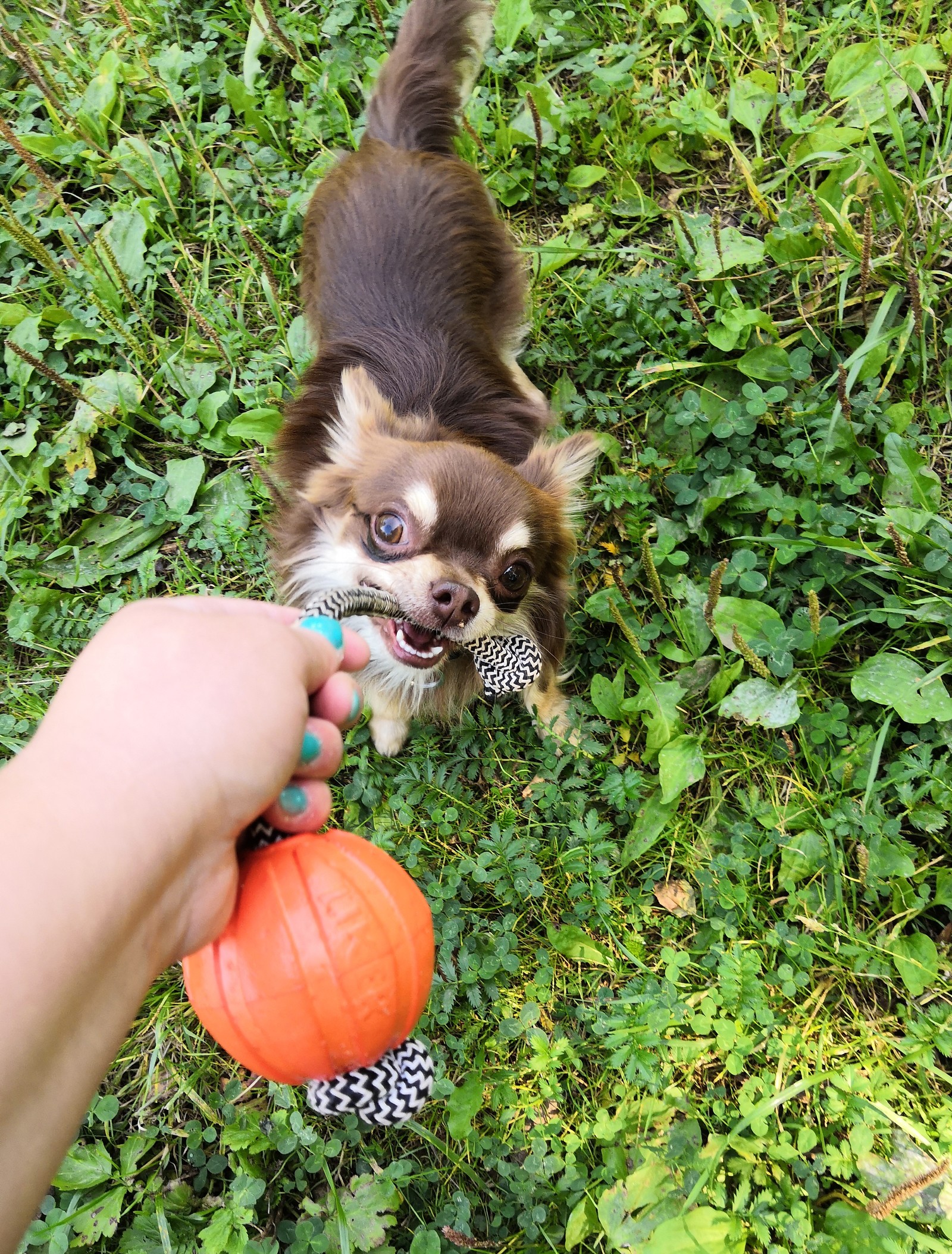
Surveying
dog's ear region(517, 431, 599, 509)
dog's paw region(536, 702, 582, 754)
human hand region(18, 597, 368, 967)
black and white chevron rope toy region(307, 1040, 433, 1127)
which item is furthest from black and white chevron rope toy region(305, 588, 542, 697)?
black and white chevron rope toy region(307, 1040, 433, 1127)

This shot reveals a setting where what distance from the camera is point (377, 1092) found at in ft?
4.57

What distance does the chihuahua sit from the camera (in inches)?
103

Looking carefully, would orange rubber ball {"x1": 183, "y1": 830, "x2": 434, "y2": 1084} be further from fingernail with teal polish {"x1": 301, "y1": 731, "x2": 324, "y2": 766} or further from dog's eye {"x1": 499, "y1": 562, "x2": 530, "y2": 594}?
dog's eye {"x1": 499, "y1": 562, "x2": 530, "y2": 594}

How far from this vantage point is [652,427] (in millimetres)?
3363

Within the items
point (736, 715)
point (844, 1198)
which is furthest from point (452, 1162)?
point (736, 715)

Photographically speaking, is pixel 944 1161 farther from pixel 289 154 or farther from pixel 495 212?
pixel 289 154

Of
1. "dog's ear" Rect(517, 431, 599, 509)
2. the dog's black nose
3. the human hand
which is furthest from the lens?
"dog's ear" Rect(517, 431, 599, 509)

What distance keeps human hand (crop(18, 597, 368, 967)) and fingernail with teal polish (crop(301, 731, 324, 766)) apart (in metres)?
0.03

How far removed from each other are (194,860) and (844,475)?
2.67 meters

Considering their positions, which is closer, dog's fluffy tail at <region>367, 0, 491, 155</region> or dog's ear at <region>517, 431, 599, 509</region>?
dog's ear at <region>517, 431, 599, 509</region>

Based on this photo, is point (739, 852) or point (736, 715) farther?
point (736, 715)

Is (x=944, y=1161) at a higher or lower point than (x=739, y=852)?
lower

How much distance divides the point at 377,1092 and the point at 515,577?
5.44 feet

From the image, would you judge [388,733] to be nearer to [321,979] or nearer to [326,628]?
[326,628]
